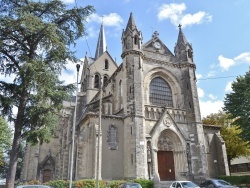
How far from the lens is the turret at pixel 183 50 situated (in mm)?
29228

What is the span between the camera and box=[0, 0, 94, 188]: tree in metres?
13.3

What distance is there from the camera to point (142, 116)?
76.8ft

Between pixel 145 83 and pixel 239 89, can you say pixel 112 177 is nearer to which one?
pixel 145 83

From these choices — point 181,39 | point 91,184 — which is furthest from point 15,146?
point 181,39

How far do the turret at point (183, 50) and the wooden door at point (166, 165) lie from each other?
11.6m

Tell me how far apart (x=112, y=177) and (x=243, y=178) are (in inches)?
487

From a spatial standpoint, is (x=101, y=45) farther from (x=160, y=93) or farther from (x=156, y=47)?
(x=160, y=93)

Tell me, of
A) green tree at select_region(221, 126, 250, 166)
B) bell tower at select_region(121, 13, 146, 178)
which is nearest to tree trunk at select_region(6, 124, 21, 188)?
bell tower at select_region(121, 13, 146, 178)

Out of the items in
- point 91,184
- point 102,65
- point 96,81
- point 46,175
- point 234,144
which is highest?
point 102,65

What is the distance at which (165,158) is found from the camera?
24.7 meters

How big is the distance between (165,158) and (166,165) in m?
0.70

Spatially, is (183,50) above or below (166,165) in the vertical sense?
above

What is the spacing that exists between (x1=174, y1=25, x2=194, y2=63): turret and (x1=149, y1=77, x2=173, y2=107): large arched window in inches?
160

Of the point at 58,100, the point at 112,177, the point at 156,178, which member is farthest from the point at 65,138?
the point at 58,100
